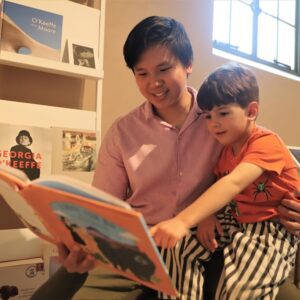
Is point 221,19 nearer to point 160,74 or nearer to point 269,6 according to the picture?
point 269,6

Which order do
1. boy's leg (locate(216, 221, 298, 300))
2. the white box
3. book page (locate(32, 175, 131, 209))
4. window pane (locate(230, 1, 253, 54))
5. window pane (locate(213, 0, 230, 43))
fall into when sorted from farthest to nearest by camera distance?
window pane (locate(230, 1, 253, 54)), window pane (locate(213, 0, 230, 43)), the white box, boy's leg (locate(216, 221, 298, 300)), book page (locate(32, 175, 131, 209))

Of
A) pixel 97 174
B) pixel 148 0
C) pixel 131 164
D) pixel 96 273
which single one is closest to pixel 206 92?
pixel 131 164

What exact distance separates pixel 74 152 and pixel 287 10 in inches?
97.1

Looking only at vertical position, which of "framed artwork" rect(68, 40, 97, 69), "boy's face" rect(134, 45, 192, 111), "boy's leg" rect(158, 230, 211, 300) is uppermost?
"framed artwork" rect(68, 40, 97, 69)

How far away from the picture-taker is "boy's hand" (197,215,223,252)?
0.94 metres

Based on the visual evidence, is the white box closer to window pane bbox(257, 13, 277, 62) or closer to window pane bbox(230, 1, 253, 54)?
window pane bbox(230, 1, 253, 54)

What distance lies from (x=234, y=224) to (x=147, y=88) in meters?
0.45

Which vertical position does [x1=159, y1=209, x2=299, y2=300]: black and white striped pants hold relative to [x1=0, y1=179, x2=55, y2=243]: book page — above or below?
below

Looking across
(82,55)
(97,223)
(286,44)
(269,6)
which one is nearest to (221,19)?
(269,6)

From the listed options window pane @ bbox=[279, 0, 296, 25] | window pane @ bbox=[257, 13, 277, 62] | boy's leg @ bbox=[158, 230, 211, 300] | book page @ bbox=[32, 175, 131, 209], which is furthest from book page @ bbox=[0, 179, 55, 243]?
window pane @ bbox=[279, 0, 296, 25]

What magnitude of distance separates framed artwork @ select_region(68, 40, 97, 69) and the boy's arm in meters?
0.89

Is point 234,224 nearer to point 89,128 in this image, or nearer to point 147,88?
point 147,88

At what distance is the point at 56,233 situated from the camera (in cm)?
72

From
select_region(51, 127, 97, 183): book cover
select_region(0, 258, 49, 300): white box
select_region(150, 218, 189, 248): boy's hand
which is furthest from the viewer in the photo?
select_region(51, 127, 97, 183): book cover
